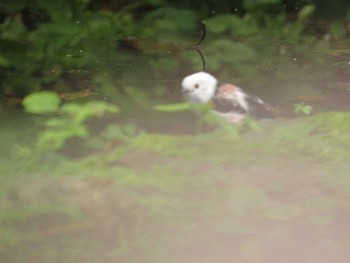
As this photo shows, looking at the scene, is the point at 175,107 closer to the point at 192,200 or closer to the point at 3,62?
the point at 192,200

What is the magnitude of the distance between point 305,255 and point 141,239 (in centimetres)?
36

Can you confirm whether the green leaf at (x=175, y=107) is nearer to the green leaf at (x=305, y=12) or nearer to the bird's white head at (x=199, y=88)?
the bird's white head at (x=199, y=88)

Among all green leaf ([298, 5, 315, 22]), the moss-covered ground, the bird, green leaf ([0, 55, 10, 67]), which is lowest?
the moss-covered ground

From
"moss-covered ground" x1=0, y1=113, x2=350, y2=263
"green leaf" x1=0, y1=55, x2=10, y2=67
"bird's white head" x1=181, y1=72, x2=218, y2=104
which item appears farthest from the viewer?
"green leaf" x1=0, y1=55, x2=10, y2=67

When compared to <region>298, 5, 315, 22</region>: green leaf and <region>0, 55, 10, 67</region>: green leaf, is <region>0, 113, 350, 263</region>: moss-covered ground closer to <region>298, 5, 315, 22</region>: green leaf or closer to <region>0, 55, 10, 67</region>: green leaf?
<region>0, 55, 10, 67</region>: green leaf

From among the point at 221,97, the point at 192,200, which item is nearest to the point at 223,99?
the point at 221,97

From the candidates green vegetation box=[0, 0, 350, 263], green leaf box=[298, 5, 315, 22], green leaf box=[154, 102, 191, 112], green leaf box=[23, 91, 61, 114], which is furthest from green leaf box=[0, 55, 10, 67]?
green leaf box=[298, 5, 315, 22]

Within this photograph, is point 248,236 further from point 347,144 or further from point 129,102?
point 129,102

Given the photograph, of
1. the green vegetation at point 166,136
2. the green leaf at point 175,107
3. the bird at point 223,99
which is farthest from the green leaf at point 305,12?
the green leaf at point 175,107

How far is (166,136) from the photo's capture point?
1.88m

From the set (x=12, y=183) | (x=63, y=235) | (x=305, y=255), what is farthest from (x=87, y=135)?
(x=305, y=255)

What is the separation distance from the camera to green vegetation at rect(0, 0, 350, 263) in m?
1.47

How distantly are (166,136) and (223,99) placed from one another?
21cm

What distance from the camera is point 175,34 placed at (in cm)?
257
